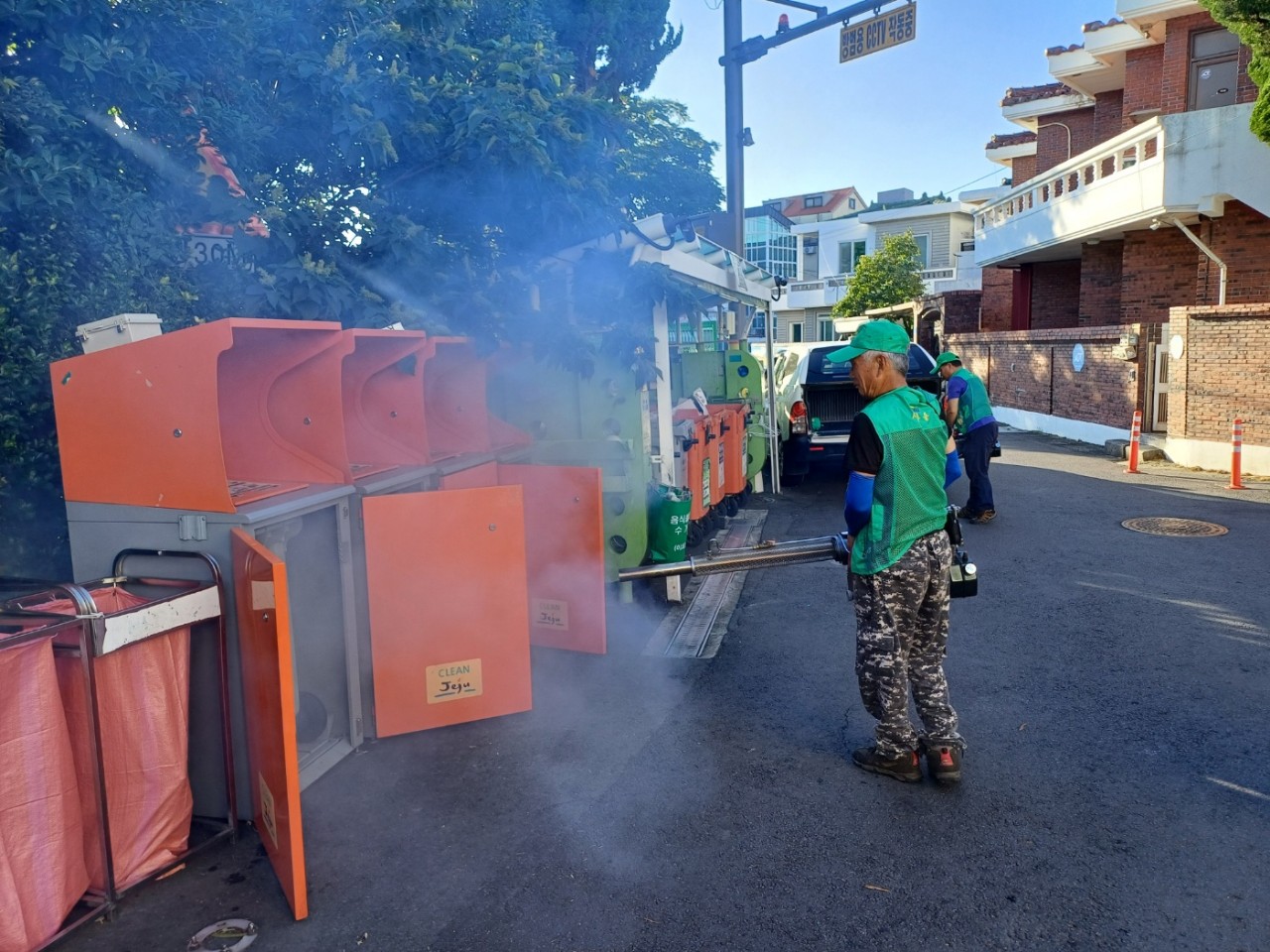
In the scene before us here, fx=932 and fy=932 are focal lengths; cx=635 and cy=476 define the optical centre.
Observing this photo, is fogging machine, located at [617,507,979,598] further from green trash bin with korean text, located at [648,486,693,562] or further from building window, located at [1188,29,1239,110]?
building window, located at [1188,29,1239,110]

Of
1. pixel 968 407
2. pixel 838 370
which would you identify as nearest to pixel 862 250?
pixel 838 370

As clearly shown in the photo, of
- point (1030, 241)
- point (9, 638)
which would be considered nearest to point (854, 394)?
point (9, 638)

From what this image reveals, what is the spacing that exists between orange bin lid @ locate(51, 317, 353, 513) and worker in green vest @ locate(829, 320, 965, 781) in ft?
7.73

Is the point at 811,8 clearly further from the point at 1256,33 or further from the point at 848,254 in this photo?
the point at 848,254

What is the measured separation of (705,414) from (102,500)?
5593 mm

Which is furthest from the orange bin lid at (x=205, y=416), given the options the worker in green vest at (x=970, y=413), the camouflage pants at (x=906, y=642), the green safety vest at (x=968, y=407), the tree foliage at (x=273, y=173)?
the green safety vest at (x=968, y=407)

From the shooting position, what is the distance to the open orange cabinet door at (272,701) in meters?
3.09

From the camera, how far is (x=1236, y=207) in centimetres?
1666

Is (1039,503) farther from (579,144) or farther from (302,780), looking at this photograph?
(302,780)

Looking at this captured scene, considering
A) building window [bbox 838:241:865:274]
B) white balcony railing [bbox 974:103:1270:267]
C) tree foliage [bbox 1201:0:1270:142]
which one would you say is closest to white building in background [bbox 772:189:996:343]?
building window [bbox 838:241:865:274]

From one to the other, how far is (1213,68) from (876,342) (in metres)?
19.9

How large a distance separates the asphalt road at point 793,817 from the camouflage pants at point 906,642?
281 millimetres

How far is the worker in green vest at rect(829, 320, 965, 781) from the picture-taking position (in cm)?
386

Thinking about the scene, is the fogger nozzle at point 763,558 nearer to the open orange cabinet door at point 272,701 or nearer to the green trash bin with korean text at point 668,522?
the green trash bin with korean text at point 668,522
